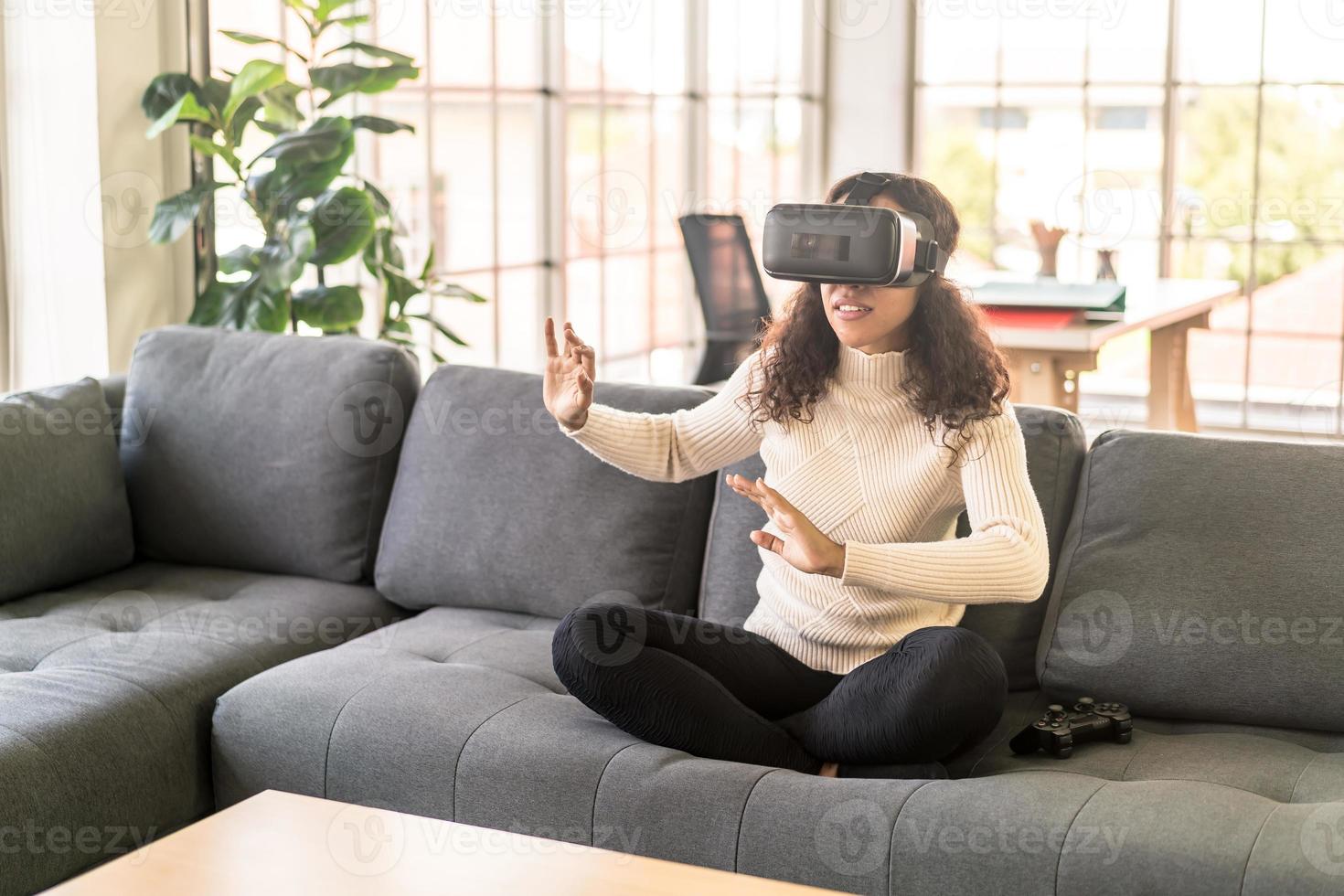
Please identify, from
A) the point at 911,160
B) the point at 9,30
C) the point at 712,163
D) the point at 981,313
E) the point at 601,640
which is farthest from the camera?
the point at 911,160

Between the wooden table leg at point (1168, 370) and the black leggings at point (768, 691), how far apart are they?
261cm

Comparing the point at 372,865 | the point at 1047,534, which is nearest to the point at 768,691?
the point at 1047,534

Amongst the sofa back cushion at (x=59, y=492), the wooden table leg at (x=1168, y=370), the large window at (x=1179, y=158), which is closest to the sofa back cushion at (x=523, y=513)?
the sofa back cushion at (x=59, y=492)

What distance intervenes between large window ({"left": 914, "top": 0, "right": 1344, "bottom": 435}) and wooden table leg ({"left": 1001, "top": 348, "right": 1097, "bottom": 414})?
2.09 metres

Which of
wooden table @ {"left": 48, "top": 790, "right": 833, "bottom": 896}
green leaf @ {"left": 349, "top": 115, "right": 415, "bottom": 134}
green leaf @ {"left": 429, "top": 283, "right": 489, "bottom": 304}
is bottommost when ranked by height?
wooden table @ {"left": 48, "top": 790, "right": 833, "bottom": 896}

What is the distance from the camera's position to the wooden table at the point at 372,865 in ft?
4.20

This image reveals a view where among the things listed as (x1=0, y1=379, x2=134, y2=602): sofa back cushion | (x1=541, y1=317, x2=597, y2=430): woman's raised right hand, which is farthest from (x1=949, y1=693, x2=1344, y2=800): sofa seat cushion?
(x1=0, y1=379, x2=134, y2=602): sofa back cushion

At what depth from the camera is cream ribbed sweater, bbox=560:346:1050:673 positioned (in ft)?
5.77

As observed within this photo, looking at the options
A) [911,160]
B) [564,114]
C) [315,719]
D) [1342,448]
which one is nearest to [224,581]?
[315,719]

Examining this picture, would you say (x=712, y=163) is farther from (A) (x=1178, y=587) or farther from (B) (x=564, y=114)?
(A) (x=1178, y=587)

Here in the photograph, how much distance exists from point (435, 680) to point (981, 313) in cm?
92

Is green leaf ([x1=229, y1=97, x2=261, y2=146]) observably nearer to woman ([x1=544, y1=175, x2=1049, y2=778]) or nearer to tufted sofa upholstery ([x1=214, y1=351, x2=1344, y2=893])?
tufted sofa upholstery ([x1=214, y1=351, x2=1344, y2=893])

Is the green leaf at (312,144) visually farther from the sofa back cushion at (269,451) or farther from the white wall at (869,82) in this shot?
the white wall at (869,82)

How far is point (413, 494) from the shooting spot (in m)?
2.49
